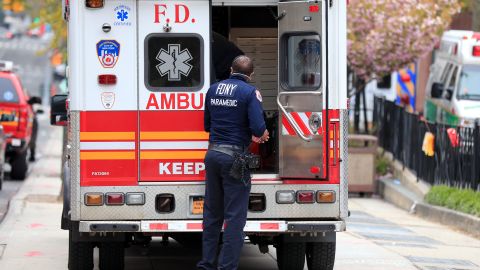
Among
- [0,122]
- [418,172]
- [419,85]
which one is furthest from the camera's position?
[419,85]

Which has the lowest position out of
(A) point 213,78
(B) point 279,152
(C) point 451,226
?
(C) point 451,226

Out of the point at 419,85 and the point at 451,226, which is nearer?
the point at 451,226

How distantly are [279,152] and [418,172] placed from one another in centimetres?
1070

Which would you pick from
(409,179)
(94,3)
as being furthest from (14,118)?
(94,3)

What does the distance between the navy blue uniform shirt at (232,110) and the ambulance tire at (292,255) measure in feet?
4.48

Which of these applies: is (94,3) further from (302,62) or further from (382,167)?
(382,167)

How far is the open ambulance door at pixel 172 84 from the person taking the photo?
9.97 meters

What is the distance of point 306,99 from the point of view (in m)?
10.0

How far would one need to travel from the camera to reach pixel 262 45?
11.5 meters

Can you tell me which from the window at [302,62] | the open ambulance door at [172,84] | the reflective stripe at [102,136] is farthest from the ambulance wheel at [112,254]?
the window at [302,62]

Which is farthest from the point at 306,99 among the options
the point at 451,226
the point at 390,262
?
the point at 451,226

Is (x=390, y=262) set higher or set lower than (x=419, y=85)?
lower

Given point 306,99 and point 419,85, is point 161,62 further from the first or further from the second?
point 419,85

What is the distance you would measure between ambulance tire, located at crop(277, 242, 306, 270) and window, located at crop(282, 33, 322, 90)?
154cm
